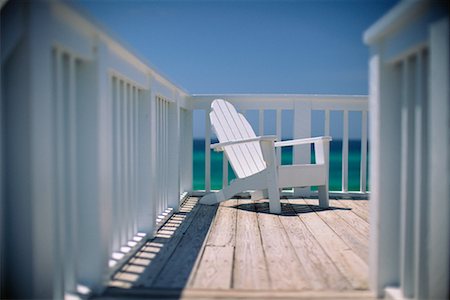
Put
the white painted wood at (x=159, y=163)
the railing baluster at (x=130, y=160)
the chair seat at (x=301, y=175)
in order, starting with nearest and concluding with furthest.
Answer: the railing baluster at (x=130, y=160), the white painted wood at (x=159, y=163), the chair seat at (x=301, y=175)

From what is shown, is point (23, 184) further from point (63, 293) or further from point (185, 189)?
point (185, 189)

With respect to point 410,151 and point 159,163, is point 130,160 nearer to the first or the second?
point 159,163

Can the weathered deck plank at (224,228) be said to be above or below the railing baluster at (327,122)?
below

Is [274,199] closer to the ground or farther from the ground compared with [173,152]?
closer to the ground

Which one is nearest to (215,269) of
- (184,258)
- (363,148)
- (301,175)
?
(184,258)

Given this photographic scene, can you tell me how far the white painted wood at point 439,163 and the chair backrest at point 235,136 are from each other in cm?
240

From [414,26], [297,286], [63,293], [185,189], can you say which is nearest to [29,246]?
[63,293]

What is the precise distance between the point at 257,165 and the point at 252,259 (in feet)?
5.73

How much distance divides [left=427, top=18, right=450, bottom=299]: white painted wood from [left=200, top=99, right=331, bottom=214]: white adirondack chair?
Result: 1.92 metres

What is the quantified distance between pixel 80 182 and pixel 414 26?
1195 mm

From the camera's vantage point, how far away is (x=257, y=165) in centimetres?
356

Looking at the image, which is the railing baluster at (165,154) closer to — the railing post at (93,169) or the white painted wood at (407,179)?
the railing post at (93,169)

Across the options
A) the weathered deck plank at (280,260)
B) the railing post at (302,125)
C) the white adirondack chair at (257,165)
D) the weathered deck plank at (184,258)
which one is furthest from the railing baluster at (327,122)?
the weathered deck plank at (184,258)

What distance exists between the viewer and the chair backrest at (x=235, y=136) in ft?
11.3
